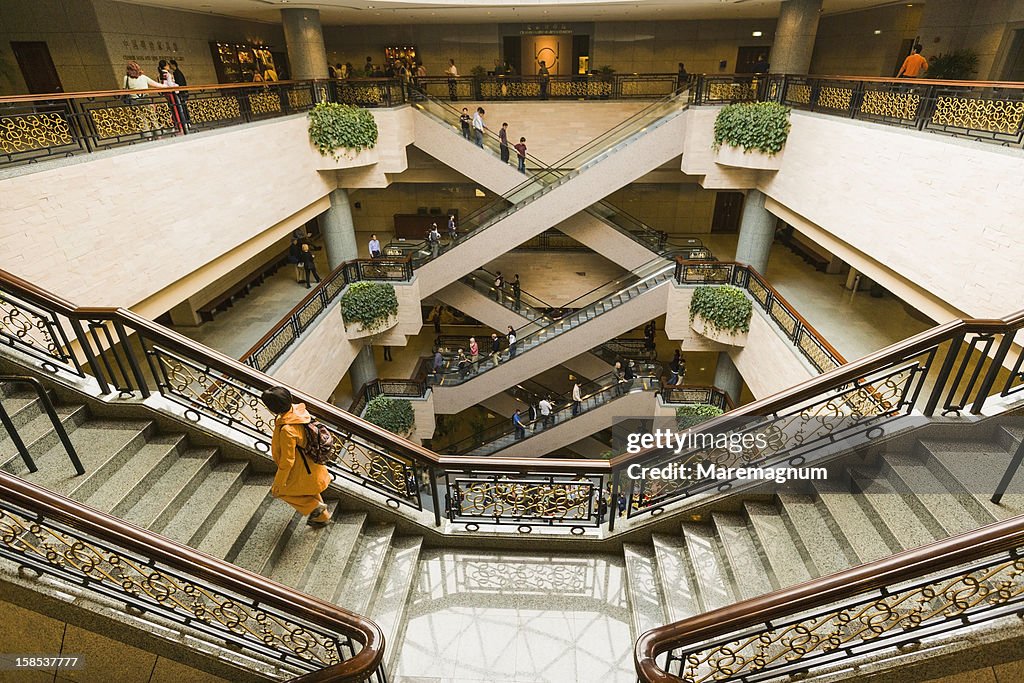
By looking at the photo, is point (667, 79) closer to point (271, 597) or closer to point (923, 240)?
point (923, 240)

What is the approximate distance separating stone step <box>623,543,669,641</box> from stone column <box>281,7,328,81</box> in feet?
38.7

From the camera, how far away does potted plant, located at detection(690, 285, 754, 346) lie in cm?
1098

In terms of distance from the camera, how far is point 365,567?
427cm

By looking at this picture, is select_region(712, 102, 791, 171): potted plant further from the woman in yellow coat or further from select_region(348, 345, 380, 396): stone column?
the woman in yellow coat

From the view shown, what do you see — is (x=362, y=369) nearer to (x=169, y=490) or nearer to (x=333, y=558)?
(x=169, y=490)

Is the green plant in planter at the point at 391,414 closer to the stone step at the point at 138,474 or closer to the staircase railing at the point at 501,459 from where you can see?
the staircase railing at the point at 501,459

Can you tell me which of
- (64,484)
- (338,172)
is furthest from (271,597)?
(338,172)

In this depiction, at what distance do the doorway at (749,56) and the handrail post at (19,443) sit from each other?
18.9 meters

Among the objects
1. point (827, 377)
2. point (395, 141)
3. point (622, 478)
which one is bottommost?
point (622, 478)

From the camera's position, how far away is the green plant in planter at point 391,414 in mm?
12953

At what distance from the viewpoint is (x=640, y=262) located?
14.0m

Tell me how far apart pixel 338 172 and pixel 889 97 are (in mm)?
10749

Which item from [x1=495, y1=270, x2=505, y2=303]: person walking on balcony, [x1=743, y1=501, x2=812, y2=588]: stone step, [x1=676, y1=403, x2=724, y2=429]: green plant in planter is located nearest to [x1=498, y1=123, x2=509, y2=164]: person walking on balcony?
[x1=495, y1=270, x2=505, y2=303]: person walking on balcony

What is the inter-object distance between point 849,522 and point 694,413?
8227mm
